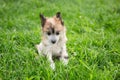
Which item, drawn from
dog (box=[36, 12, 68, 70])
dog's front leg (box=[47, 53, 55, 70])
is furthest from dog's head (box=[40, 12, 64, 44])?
dog's front leg (box=[47, 53, 55, 70])

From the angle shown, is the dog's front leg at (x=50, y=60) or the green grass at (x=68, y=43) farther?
the dog's front leg at (x=50, y=60)

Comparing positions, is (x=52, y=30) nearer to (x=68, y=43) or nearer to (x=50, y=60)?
(x=50, y=60)

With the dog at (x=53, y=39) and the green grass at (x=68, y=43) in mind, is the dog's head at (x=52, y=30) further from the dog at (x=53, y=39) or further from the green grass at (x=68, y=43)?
the green grass at (x=68, y=43)

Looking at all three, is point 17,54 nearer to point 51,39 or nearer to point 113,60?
point 51,39

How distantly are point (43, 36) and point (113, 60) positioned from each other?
4.99ft

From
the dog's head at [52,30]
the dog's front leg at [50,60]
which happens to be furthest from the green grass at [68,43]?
the dog's head at [52,30]

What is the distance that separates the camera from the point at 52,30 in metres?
4.58

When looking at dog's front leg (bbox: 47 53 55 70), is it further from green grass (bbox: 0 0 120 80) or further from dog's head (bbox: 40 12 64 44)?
dog's head (bbox: 40 12 64 44)

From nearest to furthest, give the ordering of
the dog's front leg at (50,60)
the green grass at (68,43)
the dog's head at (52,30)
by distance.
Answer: the green grass at (68,43), the dog's front leg at (50,60), the dog's head at (52,30)

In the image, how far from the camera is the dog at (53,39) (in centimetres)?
459

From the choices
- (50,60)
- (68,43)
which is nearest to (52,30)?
(50,60)

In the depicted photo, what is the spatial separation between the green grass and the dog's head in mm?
411

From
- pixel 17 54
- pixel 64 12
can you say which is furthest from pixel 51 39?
pixel 64 12

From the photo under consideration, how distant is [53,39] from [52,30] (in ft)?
0.56
